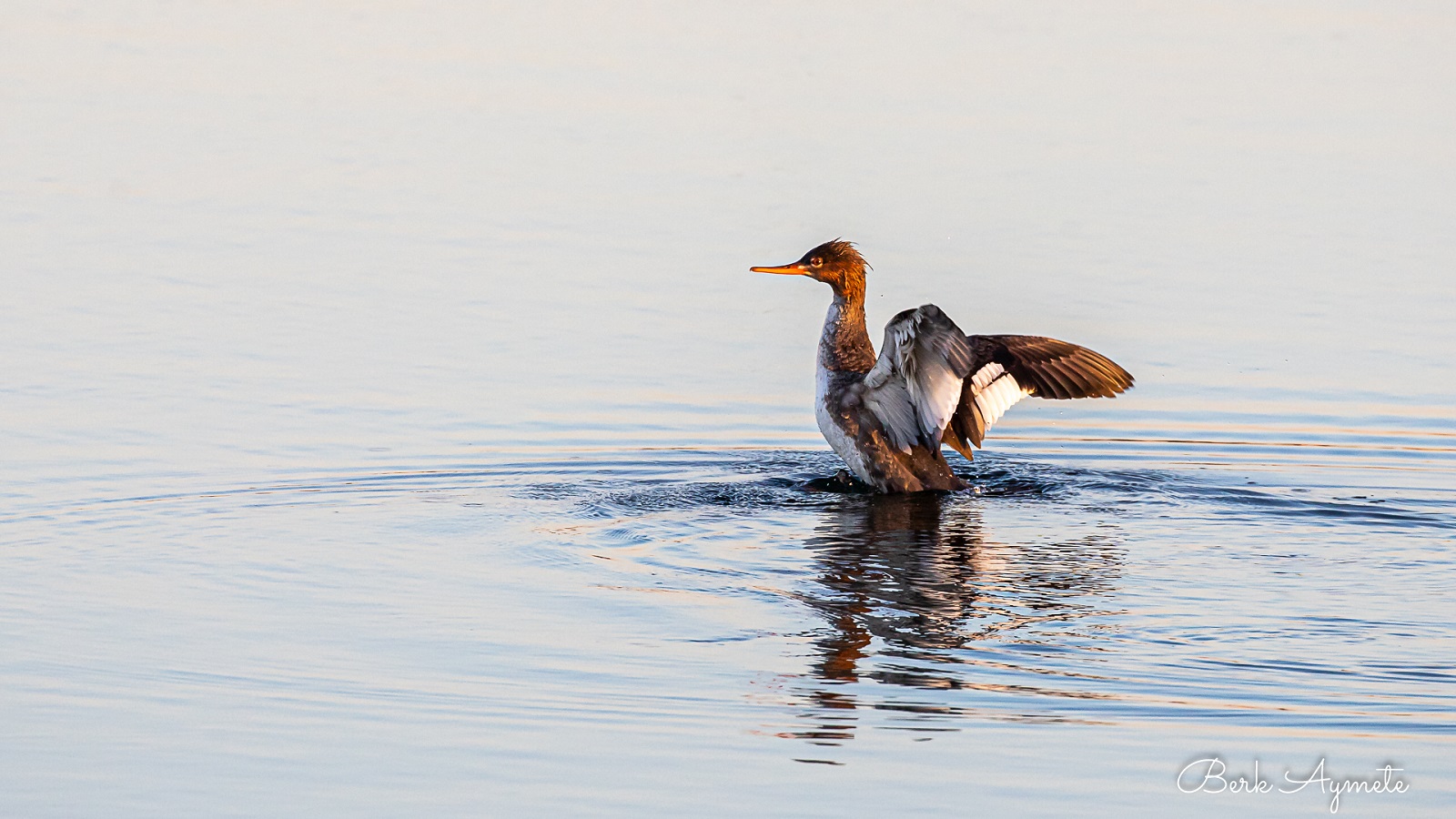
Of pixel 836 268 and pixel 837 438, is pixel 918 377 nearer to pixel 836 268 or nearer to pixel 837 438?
pixel 837 438

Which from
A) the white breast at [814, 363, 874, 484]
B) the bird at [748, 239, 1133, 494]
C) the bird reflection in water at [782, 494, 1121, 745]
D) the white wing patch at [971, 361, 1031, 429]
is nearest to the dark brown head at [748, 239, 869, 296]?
the bird at [748, 239, 1133, 494]

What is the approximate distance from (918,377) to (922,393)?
16 centimetres

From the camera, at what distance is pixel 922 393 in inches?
408

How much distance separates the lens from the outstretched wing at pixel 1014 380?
10.8 metres

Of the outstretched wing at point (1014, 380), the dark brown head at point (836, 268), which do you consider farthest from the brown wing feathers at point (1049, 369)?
the dark brown head at point (836, 268)

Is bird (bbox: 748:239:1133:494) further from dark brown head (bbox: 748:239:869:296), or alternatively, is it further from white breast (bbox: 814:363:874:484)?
dark brown head (bbox: 748:239:869:296)

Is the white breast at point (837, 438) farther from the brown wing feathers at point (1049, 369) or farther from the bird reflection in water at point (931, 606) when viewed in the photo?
the brown wing feathers at point (1049, 369)

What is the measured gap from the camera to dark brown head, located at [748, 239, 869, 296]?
11250 millimetres

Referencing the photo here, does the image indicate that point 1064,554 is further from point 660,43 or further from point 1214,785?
point 660,43

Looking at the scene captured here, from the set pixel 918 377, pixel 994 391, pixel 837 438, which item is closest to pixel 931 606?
pixel 918 377

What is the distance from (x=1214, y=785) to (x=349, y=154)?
12149mm

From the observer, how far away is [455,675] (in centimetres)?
709

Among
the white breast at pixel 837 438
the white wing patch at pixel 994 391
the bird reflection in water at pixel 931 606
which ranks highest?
the white wing patch at pixel 994 391

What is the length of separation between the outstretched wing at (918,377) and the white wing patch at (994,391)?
0.58 feet
